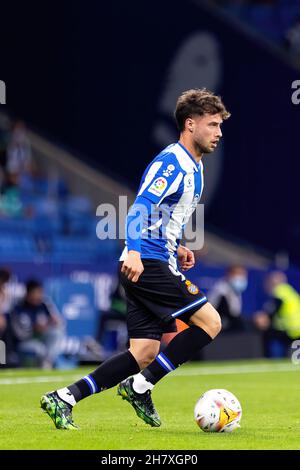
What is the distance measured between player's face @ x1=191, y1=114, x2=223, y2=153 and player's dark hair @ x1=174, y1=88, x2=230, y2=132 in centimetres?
4

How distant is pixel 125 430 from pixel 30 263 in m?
10.3

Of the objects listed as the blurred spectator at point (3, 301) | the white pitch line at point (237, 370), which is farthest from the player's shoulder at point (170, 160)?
the blurred spectator at point (3, 301)

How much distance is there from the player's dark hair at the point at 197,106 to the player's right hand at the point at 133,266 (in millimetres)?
1079

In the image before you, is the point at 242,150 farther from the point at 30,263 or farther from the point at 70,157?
the point at 30,263

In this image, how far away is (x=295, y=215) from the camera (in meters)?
24.0

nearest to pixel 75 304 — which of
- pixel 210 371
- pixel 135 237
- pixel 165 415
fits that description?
pixel 210 371

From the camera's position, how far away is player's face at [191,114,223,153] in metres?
7.93

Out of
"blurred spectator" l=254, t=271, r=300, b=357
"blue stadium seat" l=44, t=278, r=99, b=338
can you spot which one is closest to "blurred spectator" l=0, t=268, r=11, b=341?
"blue stadium seat" l=44, t=278, r=99, b=338

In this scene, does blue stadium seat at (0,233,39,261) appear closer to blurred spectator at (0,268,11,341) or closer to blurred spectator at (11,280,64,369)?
blurred spectator at (11,280,64,369)

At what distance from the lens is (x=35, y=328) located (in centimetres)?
1706

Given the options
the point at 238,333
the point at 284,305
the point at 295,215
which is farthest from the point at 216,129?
the point at 295,215

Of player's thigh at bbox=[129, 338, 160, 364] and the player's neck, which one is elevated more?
the player's neck

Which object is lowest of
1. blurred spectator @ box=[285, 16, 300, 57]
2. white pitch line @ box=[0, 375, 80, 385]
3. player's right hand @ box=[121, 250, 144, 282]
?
white pitch line @ box=[0, 375, 80, 385]

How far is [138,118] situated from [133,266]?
735 inches
